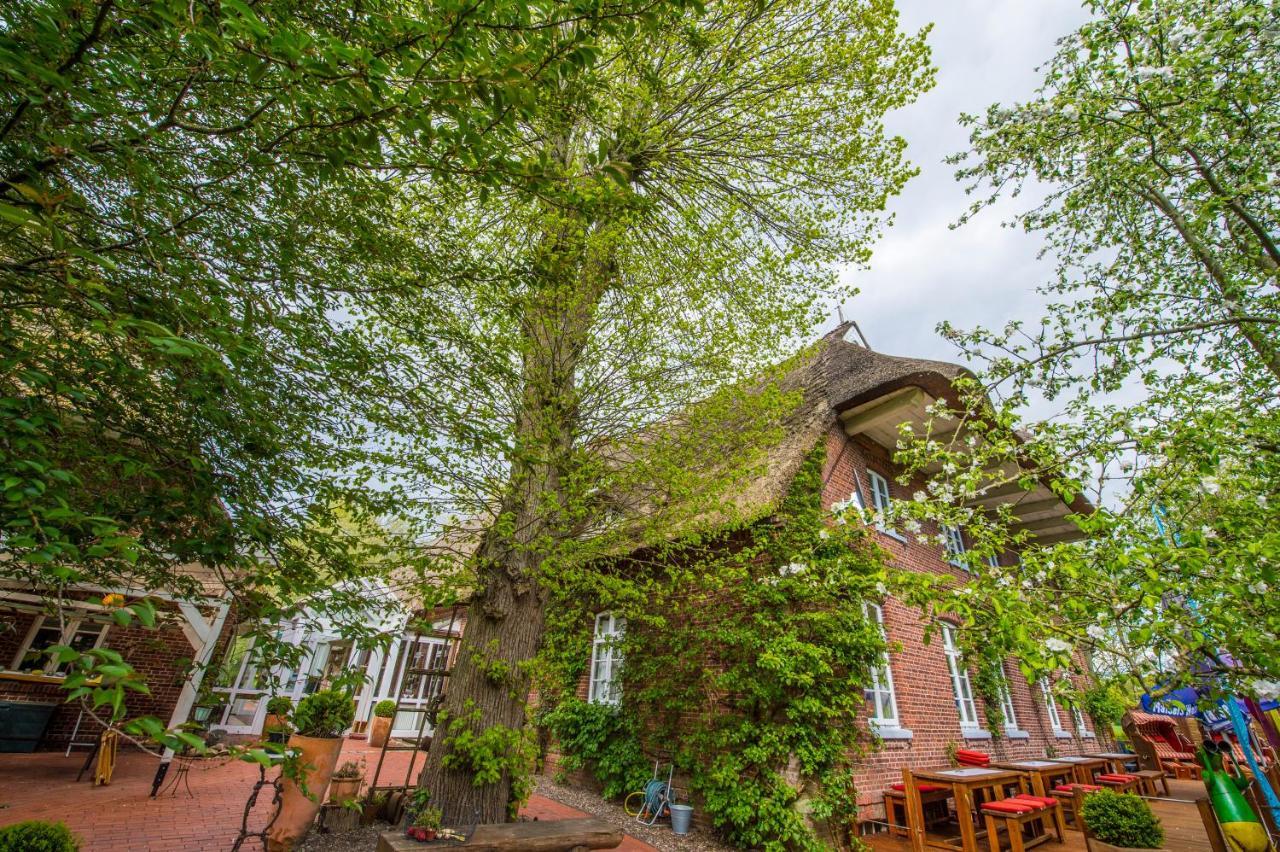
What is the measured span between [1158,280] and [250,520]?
9261 millimetres

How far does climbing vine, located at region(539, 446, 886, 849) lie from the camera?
611 centimetres

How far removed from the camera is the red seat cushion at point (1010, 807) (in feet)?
19.6

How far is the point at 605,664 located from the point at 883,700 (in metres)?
4.48

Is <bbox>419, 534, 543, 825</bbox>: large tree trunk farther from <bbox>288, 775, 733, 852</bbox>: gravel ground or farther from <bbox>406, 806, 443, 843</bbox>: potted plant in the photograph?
<bbox>288, 775, 733, 852</bbox>: gravel ground

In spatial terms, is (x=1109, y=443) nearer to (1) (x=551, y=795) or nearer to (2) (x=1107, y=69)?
(2) (x=1107, y=69)

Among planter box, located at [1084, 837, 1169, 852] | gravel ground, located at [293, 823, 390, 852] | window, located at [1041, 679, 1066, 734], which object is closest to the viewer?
planter box, located at [1084, 837, 1169, 852]

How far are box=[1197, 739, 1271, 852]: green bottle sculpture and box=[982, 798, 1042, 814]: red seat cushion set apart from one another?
6.09 feet

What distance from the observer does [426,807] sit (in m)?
4.52

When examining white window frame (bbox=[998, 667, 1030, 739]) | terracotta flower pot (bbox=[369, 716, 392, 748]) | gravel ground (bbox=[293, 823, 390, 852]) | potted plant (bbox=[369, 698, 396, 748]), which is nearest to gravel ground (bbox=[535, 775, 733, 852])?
gravel ground (bbox=[293, 823, 390, 852])

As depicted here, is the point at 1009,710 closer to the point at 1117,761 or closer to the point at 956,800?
the point at 1117,761

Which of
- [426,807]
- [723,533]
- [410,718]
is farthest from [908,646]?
[410,718]

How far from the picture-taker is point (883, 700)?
7.62 m

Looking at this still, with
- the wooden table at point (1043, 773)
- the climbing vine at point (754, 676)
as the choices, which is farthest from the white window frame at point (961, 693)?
the climbing vine at point (754, 676)

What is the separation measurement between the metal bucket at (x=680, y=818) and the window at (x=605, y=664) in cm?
206
